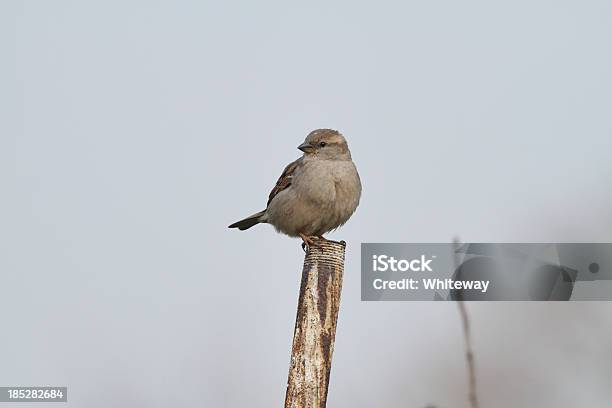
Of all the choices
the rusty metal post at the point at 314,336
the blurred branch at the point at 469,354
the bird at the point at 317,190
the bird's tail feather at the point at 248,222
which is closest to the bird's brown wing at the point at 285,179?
the bird at the point at 317,190

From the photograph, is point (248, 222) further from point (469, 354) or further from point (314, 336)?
point (469, 354)

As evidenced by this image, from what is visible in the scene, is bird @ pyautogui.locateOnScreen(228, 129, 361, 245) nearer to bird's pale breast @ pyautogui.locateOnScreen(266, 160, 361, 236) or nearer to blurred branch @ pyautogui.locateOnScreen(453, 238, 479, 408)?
bird's pale breast @ pyautogui.locateOnScreen(266, 160, 361, 236)

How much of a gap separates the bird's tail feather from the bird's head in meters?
0.81

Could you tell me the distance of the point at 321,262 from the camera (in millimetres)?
3932

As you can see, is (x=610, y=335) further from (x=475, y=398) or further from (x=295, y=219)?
(x=475, y=398)

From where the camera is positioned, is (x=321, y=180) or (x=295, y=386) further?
(x=321, y=180)

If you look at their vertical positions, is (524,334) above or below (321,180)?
below

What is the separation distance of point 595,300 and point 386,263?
105 inches

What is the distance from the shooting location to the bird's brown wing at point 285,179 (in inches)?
258

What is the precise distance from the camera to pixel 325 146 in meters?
6.52

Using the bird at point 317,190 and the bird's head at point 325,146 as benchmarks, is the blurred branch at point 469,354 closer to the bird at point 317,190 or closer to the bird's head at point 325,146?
the bird at point 317,190

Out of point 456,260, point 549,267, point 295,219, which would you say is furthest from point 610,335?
point 456,260

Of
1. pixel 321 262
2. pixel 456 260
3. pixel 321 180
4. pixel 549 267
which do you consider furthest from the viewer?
pixel 549 267

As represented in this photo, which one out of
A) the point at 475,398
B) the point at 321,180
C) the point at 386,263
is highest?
the point at 321,180
